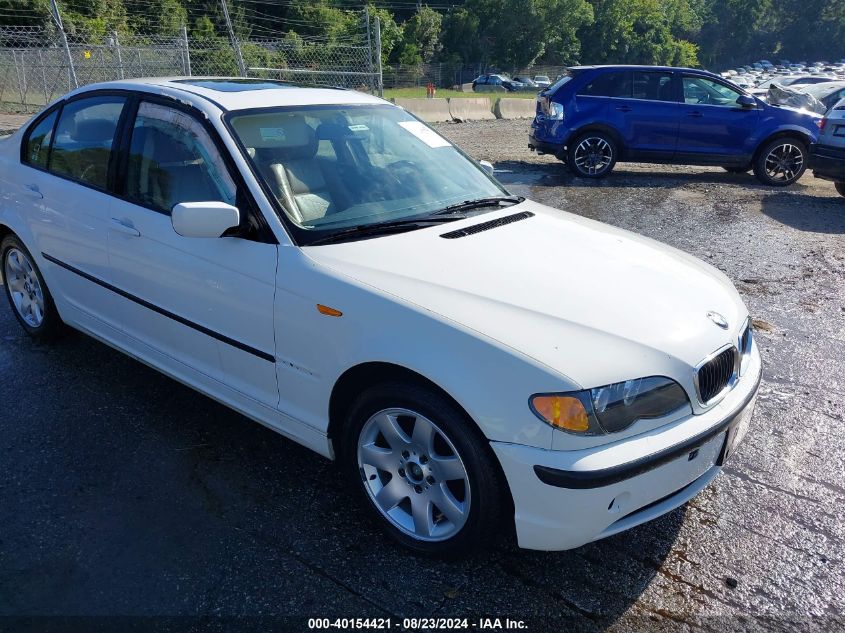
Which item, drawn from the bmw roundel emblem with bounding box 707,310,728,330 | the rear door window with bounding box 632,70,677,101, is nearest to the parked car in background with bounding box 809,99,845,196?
the rear door window with bounding box 632,70,677,101

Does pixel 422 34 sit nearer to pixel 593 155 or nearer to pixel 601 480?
pixel 593 155

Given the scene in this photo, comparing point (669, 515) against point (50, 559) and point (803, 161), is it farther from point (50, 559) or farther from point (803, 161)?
point (803, 161)

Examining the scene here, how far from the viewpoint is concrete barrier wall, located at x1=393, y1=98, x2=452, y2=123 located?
19828 millimetres

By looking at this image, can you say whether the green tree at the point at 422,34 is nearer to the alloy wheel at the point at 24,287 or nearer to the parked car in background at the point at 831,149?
the parked car in background at the point at 831,149

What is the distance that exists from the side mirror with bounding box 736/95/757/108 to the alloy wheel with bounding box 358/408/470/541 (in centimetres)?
1051

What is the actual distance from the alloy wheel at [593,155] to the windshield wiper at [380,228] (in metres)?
8.80

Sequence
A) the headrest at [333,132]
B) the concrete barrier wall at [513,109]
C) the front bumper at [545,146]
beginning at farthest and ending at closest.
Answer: the concrete barrier wall at [513,109]
the front bumper at [545,146]
the headrest at [333,132]

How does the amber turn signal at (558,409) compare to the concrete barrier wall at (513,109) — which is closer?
the amber turn signal at (558,409)

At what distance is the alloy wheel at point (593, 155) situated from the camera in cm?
1159

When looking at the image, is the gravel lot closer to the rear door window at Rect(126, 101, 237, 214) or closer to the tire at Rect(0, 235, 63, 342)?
the tire at Rect(0, 235, 63, 342)

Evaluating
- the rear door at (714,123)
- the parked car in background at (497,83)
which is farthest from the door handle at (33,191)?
the parked car in background at (497,83)

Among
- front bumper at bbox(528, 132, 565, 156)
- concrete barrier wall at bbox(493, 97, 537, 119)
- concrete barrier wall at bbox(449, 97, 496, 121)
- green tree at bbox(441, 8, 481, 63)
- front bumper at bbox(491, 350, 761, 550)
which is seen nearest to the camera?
front bumper at bbox(491, 350, 761, 550)

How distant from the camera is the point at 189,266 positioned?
132 inches

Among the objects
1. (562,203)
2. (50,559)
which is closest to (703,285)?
(50,559)
